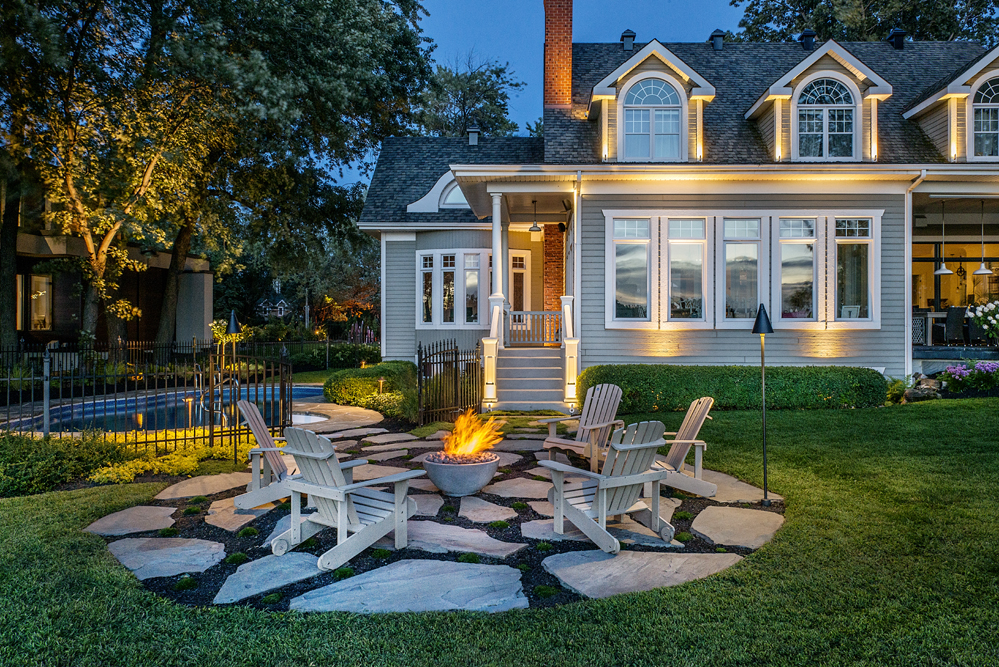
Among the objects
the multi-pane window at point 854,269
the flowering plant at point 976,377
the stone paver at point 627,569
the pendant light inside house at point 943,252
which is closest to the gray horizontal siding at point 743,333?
the multi-pane window at point 854,269

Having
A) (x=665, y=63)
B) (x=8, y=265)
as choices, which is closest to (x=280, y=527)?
(x=665, y=63)

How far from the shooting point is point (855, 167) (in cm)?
1179

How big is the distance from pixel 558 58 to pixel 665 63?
2501 millimetres

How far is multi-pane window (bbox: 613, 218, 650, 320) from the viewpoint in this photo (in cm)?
1244

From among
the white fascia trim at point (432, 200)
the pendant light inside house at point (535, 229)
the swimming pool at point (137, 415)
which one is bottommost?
the swimming pool at point (137, 415)

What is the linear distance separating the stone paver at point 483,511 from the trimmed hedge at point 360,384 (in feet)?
24.1

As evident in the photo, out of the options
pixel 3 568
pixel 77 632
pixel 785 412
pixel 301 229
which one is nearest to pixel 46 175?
pixel 301 229

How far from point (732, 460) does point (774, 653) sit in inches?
169

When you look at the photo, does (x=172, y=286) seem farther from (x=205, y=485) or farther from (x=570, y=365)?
(x=205, y=485)

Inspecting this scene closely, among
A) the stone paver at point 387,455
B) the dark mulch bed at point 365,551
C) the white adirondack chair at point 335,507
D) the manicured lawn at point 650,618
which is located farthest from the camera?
the stone paver at point 387,455

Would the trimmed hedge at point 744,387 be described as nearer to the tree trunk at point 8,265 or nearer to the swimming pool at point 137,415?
the swimming pool at point 137,415

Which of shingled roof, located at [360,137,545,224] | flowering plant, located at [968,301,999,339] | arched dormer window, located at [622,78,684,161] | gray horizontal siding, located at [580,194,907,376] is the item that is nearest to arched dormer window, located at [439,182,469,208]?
shingled roof, located at [360,137,545,224]

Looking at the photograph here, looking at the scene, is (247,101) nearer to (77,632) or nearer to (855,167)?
(855,167)

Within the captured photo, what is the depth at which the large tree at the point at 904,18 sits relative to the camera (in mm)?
21156
